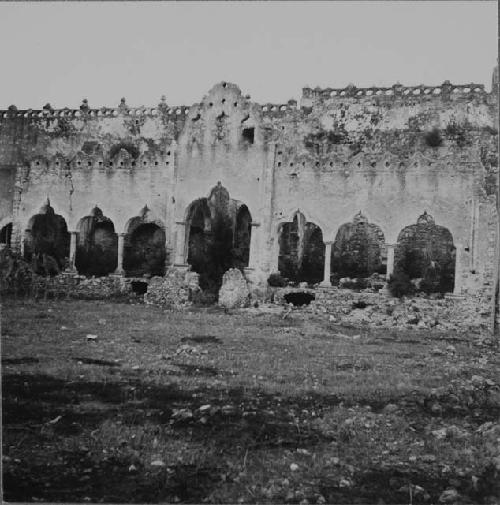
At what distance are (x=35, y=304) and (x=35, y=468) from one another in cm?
1019

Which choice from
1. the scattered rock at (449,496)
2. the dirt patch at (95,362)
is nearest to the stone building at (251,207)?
the dirt patch at (95,362)

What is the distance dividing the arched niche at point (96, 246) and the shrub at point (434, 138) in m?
16.5

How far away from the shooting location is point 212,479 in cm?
702

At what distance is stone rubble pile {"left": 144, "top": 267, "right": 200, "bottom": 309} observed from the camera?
23.1m

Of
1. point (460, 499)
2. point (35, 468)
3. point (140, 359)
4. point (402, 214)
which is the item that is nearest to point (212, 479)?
point (35, 468)

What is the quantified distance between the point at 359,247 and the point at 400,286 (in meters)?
6.83

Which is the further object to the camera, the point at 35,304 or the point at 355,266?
the point at 355,266

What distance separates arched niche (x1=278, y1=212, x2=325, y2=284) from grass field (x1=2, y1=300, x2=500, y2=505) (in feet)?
38.5

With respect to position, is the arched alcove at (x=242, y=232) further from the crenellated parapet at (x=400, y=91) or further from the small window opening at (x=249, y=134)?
the crenellated parapet at (x=400, y=91)

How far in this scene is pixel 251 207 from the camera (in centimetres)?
2423

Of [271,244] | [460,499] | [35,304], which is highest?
[271,244]

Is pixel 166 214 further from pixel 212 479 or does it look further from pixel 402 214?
pixel 212 479

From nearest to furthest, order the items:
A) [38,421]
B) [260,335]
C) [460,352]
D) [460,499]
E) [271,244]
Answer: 1. [460,499]
2. [38,421]
3. [460,352]
4. [260,335]
5. [271,244]

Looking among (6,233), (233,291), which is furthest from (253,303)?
(6,233)
